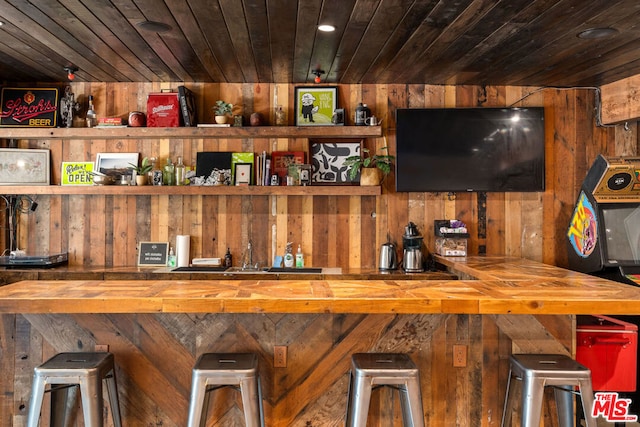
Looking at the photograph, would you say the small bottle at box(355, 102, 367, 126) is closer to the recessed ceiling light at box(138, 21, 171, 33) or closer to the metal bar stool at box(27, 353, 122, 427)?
the recessed ceiling light at box(138, 21, 171, 33)

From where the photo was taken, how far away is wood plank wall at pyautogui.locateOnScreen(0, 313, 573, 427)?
2.38 m

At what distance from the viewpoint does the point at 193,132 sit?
4023 mm

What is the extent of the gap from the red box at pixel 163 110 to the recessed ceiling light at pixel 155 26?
120 cm

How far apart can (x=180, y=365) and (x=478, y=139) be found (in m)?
3.09

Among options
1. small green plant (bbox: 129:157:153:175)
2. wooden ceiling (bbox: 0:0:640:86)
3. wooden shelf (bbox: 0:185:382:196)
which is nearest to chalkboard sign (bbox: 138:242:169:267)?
wooden shelf (bbox: 0:185:382:196)

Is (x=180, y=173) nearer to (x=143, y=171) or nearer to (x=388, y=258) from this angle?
(x=143, y=171)

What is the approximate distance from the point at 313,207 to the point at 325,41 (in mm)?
1577

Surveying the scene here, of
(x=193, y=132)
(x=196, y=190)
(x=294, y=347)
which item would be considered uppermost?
(x=193, y=132)

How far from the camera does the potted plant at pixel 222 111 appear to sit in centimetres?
409

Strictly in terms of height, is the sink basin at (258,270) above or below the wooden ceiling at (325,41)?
below

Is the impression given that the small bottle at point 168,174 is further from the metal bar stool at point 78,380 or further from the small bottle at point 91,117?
the metal bar stool at point 78,380

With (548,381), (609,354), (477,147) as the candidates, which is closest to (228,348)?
(548,381)

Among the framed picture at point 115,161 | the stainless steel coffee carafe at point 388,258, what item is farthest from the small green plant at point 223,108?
the stainless steel coffee carafe at point 388,258

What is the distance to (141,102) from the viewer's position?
4270mm
